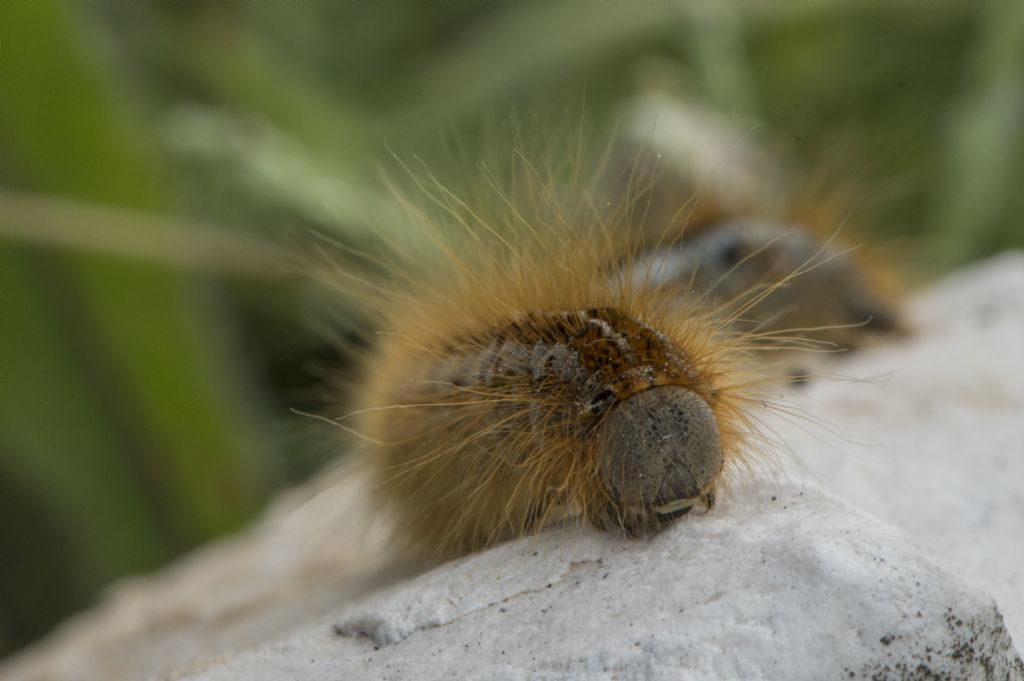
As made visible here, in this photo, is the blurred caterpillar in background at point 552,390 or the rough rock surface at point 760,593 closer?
the rough rock surface at point 760,593

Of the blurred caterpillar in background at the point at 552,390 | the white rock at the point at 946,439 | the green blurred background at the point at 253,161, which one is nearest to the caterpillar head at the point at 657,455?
the blurred caterpillar in background at the point at 552,390

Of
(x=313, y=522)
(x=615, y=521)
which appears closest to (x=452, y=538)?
(x=615, y=521)

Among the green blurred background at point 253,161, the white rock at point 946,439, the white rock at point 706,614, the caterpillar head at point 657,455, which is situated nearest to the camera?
the white rock at point 706,614

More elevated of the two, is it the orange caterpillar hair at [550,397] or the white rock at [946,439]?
the orange caterpillar hair at [550,397]

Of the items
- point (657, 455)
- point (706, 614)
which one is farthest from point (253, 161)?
point (706, 614)

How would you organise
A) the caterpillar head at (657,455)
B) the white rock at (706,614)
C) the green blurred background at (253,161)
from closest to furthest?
the white rock at (706,614) → the caterpillar head at (657,455) → the green blurred background at (253,161)

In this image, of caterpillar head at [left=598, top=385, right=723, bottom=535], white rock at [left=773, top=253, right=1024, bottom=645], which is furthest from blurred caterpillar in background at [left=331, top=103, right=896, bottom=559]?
white rock at [left=773, top=253, right=1024, bottom=645]

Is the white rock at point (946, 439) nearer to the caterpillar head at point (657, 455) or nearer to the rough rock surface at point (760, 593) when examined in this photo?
the rough rock surface at point (760, 593)
